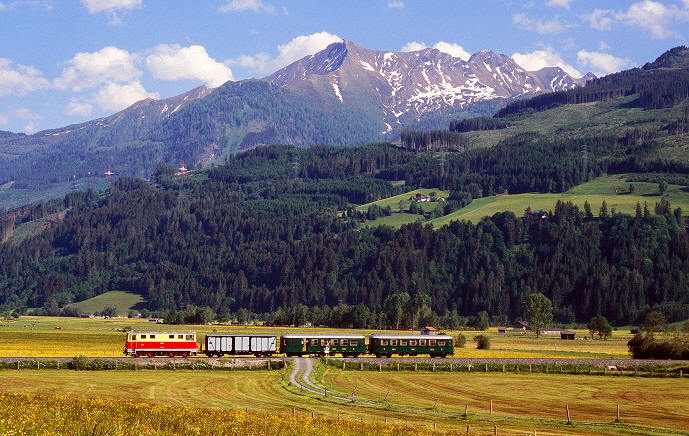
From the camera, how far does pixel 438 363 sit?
293 ft

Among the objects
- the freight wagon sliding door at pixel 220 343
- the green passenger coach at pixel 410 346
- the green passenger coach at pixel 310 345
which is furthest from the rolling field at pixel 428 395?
the green passenger coach at pixel 410 346

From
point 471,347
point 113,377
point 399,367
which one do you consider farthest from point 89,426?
point 471,347

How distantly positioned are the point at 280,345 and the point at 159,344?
15.0m

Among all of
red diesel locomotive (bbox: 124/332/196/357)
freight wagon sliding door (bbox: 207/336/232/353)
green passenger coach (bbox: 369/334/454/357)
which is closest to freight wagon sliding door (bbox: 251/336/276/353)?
freight wagon sliding door (bbox: 207/336/232/353)

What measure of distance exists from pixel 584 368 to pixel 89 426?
65725 mm

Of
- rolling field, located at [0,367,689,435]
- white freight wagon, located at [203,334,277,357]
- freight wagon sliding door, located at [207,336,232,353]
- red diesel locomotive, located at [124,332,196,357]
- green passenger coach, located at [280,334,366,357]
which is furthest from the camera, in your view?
green passenger coach, located at [280,334,366,357]

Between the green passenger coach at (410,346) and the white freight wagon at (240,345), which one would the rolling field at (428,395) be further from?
the green passenger coach at (410,346)

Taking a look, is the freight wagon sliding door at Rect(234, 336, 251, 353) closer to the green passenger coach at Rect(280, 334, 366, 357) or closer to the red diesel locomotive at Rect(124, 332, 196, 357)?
the green passenger coach at Rect(280, 334, 366, 357)

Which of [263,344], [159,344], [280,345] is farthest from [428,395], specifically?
[159,344]

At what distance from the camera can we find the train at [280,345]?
9969cm

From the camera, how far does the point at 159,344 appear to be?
99.9m

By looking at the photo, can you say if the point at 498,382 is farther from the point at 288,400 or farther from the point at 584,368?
the point at 288,400

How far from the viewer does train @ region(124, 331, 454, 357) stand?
99688mm

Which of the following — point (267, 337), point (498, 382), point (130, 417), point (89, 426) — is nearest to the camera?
point (89, 426)
